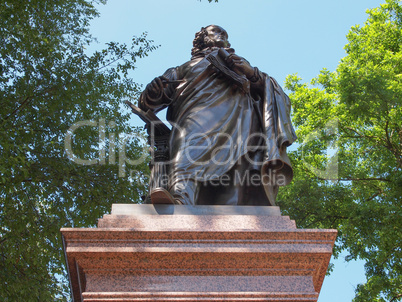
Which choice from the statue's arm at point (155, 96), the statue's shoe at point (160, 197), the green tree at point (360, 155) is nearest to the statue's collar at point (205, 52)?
the statue's arm at point (155, 96)

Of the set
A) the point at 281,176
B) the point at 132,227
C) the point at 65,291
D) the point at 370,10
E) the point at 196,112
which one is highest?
the point at 370,10

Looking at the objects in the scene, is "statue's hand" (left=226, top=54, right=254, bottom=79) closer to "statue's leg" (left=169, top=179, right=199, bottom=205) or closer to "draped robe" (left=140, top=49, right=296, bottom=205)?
"draped robe" (left=140, top=49, right=296, bottom=205)

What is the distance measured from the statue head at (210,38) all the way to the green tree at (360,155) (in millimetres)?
6053

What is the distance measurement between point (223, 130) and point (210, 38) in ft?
5.37

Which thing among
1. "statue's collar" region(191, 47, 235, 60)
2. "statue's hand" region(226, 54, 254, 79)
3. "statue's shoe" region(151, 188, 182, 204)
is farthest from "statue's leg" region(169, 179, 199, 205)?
"statue's collar" region(191, 47, 235, 60)

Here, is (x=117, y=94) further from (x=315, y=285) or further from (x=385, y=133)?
(x=315, y=285)

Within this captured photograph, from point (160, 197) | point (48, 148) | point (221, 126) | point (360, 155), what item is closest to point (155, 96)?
point (221, 126)

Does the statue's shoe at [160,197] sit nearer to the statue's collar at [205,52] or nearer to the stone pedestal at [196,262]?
the stone pedestal at [196,262]

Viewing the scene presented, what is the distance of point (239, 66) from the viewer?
243 inches

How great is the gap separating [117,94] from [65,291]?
4.02 metres

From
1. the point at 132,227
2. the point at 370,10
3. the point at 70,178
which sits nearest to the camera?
the point at 132,227

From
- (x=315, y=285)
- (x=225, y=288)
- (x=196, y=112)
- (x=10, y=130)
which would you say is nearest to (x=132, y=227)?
(x=225, y=288)

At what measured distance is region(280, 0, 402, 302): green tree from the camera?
11828mm

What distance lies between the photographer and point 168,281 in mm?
4086
